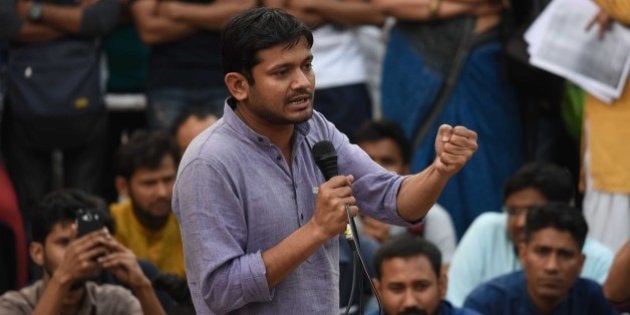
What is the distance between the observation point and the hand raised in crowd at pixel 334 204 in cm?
470

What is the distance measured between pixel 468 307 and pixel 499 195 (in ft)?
5.04

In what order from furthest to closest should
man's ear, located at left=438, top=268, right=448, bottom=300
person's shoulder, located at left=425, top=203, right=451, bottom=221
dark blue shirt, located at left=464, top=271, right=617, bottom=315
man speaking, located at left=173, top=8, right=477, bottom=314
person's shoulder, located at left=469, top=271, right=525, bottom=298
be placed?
person's shoulder, located at left=425, top=203, right=451, bottom=221
person's shoulder, located at left=469, top=271, right=525, bottom=298
dark blue shirt, located at left=464, top=271, right=617, bottom=315
man's ear, located at left=438, top=268, right=448, bottom=300
man speaking, located at left=173, top=8, right=477, bottom=314

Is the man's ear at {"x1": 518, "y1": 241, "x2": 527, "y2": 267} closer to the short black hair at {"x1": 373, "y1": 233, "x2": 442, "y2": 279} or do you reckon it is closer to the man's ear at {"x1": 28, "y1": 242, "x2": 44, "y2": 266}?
the short black hair at {"x1": 373, "y1": 233, "x2": 442, "y2": 279}

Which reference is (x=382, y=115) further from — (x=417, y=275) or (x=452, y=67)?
(x=417, y=275)

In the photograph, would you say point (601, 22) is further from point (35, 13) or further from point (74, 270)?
point (74, 270)

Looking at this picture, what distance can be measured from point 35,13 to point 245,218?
412 cm

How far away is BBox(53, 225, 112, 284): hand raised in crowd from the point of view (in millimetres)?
6523

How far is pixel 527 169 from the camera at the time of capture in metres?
8.23

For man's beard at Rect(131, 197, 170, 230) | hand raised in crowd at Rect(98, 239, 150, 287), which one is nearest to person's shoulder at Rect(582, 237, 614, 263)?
man's beard at Rect(131, 197, 170, 230)

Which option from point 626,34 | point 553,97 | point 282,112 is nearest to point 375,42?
point 553,97

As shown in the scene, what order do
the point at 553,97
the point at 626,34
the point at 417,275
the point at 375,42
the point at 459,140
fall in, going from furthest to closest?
the point at 375,42, the point at 553,97, the point at 626,34, the point at 417,275, the point at 459,140

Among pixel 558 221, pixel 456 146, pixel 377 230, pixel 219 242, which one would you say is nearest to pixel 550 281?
pixel 558 221

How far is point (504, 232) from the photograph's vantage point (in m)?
8.26

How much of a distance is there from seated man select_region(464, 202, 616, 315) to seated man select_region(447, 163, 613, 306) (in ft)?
1.93
